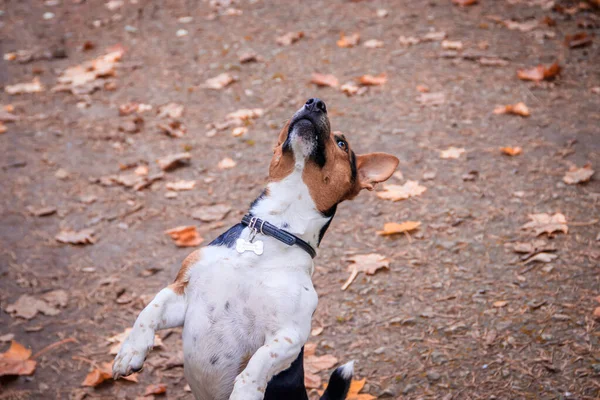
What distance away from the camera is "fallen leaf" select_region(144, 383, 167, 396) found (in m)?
3.46

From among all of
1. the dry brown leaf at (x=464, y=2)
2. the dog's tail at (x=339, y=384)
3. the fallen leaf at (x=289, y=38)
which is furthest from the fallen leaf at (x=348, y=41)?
the dog's tail at (x=339, y=384)

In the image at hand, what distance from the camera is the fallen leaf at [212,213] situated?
16.5 feet

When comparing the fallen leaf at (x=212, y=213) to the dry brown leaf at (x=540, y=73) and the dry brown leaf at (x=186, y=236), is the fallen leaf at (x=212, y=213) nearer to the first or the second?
the dry brown leaf at (x=186, y=236)

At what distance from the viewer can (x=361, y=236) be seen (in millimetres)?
4711

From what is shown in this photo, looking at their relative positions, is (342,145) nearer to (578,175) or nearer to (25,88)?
(578,175)

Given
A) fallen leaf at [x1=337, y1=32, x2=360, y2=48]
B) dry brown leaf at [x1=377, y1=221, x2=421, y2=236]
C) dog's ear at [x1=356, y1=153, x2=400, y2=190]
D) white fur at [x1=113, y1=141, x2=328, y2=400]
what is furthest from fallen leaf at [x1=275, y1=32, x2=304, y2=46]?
white fur at [x1=113, y1=141, x2=328, y2=400]

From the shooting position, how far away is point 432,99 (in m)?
6.27

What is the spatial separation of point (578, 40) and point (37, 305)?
6526 millimetres

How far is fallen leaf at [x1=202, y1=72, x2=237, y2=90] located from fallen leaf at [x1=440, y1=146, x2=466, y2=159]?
294 centimetres

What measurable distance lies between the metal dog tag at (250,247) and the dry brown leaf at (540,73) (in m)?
4.72

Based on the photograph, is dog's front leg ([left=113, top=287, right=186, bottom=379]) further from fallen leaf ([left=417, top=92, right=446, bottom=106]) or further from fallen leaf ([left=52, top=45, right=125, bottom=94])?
fallen leaf ([left=52, top=45, right=125, bottom=94])

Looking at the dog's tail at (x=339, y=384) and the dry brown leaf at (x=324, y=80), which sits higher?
the dog's tail at (x=339, y=384)

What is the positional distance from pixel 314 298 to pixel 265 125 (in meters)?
3.80

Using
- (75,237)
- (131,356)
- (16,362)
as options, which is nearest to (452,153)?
(75,237)
